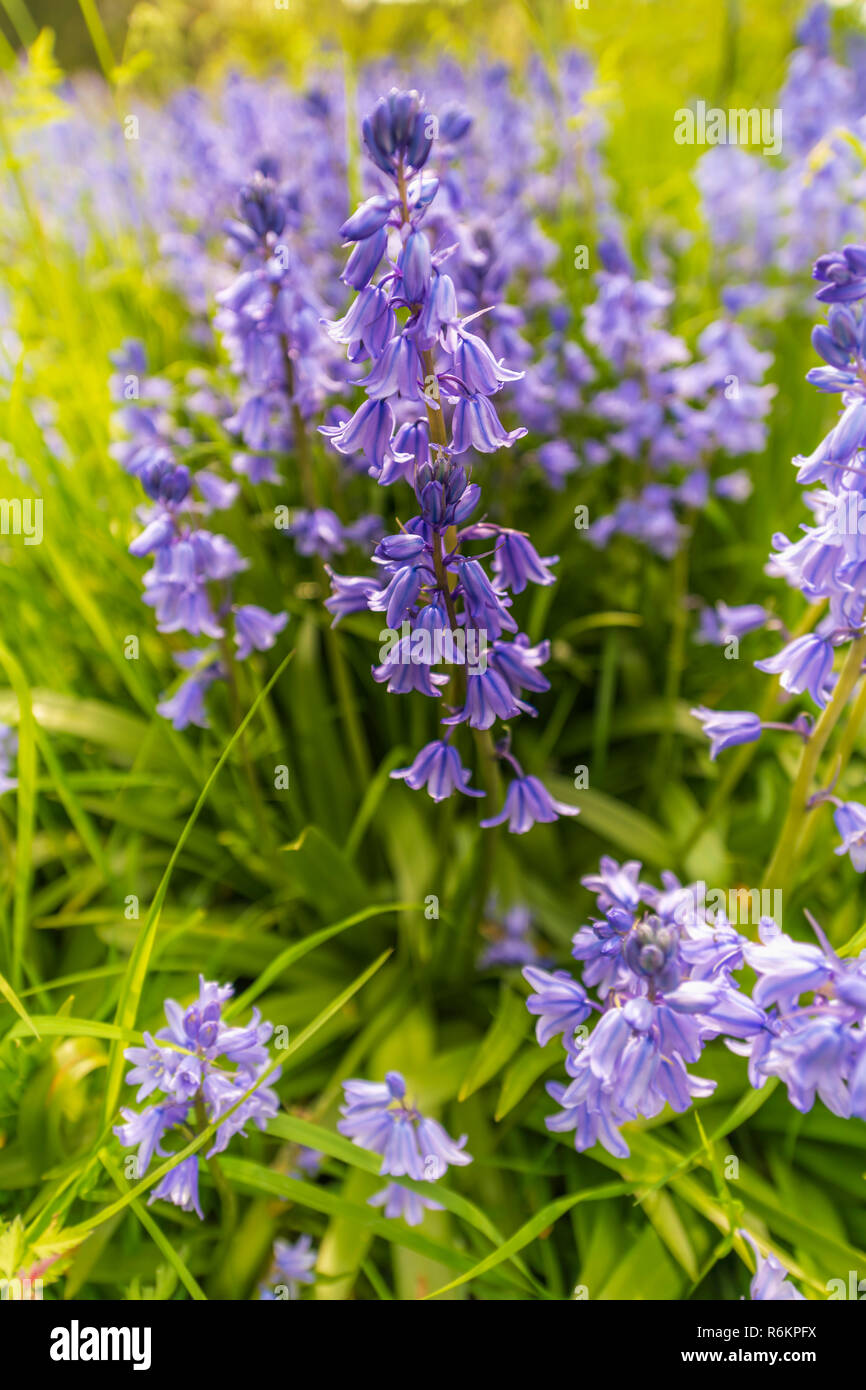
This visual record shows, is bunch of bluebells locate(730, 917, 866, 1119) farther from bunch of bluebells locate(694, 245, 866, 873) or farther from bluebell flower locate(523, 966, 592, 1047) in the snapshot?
bunch of bluebells locate(694, 245, 866, 873)

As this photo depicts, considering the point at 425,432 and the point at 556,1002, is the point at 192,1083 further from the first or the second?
the point at 425,432

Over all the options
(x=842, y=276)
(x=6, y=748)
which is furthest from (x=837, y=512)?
(x=6, y=748)

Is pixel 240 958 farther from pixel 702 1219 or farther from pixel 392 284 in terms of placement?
pixel 392 284

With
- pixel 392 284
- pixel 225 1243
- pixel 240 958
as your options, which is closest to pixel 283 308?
pixel 392 284

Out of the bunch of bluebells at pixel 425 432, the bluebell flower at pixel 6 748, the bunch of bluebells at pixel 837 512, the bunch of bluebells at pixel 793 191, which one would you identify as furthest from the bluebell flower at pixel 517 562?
the bunch of bluebells at pixel 793 191

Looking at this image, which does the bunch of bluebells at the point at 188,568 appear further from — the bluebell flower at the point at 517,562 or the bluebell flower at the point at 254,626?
the bluebell flower at the point at 517,562

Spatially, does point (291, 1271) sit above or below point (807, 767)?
below
